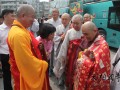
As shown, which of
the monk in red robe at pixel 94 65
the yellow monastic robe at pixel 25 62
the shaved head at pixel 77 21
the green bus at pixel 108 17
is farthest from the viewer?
the green bus at pixel 108 17

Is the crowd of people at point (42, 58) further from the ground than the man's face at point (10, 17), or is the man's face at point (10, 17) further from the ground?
the man's face at point (10, 17)

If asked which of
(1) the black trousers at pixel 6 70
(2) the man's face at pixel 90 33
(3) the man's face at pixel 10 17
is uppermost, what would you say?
(3) the man's face at pixel 10 17

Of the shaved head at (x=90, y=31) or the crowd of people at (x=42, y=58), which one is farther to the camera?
the shaved head at (x=90, y=31)

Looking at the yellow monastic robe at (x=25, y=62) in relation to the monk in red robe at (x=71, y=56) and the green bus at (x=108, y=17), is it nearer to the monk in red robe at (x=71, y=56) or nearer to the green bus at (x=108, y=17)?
the monk in red robe at (x=71, y=56)

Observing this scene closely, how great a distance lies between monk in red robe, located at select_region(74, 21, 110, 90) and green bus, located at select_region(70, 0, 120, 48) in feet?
22.7

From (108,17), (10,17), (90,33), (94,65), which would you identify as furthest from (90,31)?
(108,17)

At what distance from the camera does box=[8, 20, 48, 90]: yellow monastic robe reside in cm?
220

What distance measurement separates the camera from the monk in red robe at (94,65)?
2.52 meters

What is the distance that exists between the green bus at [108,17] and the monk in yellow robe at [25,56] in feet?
24.4

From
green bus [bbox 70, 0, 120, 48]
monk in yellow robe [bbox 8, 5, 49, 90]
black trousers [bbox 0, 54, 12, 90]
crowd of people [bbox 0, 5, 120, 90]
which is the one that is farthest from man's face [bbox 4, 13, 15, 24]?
green bus [bbox 70, 0, 120, 48]

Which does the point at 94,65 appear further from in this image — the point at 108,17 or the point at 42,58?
the point at 108,17

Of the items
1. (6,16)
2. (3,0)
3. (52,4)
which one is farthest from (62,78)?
(3,0)

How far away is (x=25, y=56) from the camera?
220 cm

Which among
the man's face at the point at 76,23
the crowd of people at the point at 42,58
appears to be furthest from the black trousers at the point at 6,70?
the man's face at the point at 76,23
